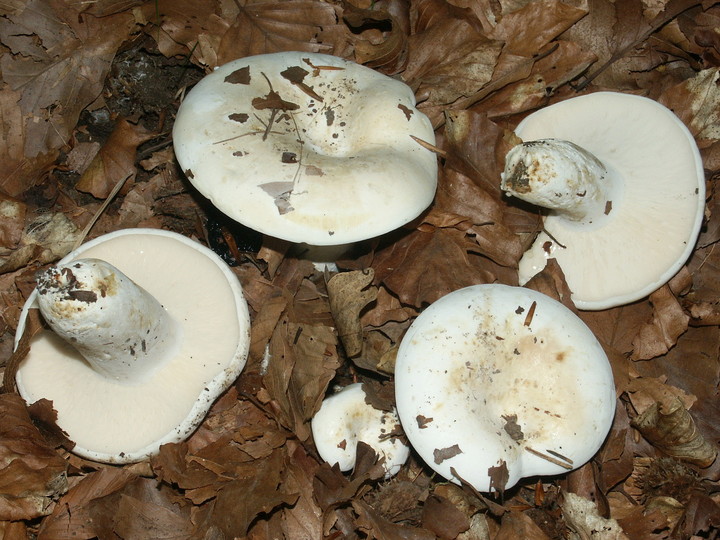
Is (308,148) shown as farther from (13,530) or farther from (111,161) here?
(13,530)

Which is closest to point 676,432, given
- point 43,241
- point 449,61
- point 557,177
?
point 557,177

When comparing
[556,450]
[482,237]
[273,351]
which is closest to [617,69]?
[482,237]

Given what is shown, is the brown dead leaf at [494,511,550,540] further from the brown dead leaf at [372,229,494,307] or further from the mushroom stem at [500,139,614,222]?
the mushroom stem at [500,139,614,222]

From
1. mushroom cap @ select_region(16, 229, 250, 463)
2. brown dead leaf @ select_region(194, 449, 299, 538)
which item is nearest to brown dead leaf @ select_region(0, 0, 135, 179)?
mushroom cap @ select_region(16, 229, 250, 463)

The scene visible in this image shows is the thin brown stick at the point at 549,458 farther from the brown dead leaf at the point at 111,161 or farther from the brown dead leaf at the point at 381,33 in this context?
the brown dead leaf at the point at 111,161

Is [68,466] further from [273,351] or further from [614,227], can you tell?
[614,227]

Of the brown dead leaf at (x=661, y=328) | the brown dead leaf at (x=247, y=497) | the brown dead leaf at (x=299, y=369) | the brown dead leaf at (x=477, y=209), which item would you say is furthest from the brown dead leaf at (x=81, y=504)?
the brown dead leaf at (x=661, y=328)
